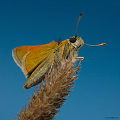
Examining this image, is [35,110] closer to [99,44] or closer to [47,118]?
[47,118]

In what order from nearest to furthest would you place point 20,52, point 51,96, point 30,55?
point 51,96
point 30,55
point 20,52

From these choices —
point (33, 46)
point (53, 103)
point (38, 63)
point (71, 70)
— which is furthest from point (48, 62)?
point (53, 103)

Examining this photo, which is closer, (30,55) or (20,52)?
(30,55)

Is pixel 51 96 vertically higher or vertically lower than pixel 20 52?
lower

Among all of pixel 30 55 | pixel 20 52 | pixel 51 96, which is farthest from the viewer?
pixel 20 52

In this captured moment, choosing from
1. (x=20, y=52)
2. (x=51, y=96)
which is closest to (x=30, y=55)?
(x=20, y=52)

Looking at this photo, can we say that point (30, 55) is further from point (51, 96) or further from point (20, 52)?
point (51, 96)

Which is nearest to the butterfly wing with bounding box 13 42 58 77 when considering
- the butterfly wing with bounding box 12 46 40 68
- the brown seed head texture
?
the butterfly wing with bounding box 12 46 40 68

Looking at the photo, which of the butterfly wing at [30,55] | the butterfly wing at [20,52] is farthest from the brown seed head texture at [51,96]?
the butterfly wing at [20,52]

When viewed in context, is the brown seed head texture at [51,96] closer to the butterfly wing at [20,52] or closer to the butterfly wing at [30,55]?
the butterfly wing at [30,55]

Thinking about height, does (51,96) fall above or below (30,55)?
below

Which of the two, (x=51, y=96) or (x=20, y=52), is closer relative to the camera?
(x=51, y=96)
